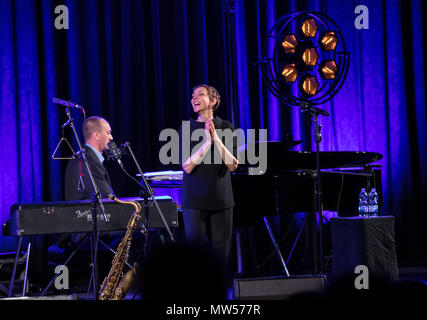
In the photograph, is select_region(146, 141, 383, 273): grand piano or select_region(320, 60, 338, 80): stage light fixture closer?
select_region(146, 141, 383, 273): grand piano

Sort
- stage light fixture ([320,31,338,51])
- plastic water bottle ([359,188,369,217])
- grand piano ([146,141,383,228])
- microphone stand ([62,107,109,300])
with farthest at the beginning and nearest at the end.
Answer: stage light fixture ([320,31,338,51])
plastic water bottle ([359,188,369,217])
grand piano ([146,141,383,228])
microphone stand ([62,107,109,300])

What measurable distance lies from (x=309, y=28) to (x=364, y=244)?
2.27 m

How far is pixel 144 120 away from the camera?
18.9ft

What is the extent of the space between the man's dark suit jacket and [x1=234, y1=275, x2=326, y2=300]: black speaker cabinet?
2.04 metres

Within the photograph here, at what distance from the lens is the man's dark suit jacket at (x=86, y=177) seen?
448cm

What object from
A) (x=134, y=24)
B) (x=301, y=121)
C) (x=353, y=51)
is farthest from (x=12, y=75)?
(x=353, y=51)

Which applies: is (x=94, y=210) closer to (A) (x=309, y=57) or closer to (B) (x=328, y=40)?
(A) (x=309, y=57)

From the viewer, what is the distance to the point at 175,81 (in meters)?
5.93

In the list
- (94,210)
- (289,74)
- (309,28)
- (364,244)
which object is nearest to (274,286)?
(94,210)

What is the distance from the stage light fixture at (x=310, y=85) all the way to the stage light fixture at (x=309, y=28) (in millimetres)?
438

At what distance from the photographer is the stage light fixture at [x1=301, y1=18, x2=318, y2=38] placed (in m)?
5.55

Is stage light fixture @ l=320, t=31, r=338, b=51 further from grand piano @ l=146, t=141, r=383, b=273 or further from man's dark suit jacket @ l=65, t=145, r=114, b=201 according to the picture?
man's dark suit jacket @ l=65, t=145, r=114, b=201

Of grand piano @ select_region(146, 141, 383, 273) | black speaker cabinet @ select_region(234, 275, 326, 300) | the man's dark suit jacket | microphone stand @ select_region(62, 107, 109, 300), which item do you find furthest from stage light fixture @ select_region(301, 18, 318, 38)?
black speaker cabinet @ select_region(234, 275, 326, 300)

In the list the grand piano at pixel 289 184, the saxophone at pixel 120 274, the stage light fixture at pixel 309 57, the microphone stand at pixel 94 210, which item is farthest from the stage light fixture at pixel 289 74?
the microphone stand at pixel 94 210
